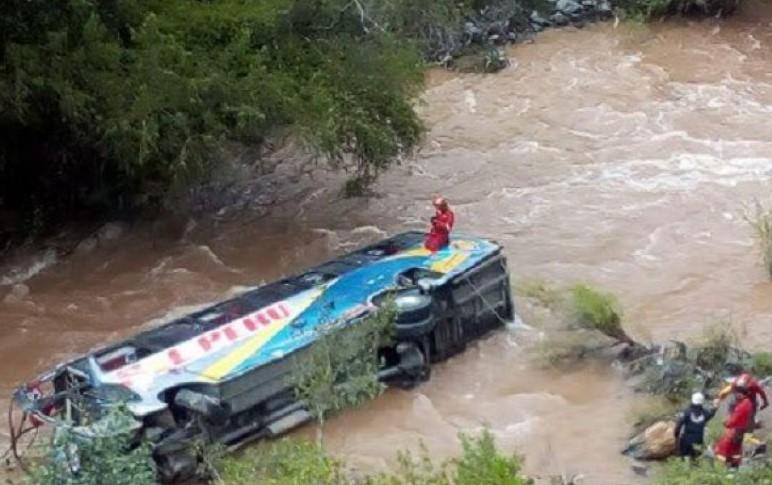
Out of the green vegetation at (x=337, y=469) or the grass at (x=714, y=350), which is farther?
the grass at (x=714, y=350)

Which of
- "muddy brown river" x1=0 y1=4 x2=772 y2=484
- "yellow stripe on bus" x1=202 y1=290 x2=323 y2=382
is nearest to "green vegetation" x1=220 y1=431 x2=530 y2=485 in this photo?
"yellow stripe on bus" x1=202 y1=290 x2=323 y2=382

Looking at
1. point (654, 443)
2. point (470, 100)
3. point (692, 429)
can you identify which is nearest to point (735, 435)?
point (692, 429)

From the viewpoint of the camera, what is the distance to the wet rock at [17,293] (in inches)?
627

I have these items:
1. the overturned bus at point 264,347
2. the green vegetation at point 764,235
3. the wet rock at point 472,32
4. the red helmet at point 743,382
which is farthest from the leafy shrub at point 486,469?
the wet rock at point 472,32

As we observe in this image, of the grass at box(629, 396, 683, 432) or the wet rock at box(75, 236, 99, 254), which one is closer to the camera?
the grass at box(629, 396, 683, 432)

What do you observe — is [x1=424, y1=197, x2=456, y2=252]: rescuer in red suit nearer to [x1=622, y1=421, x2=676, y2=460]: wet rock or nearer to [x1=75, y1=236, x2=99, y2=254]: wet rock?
[x1=622, y1=421, x2=676, y2=460]: wet rock

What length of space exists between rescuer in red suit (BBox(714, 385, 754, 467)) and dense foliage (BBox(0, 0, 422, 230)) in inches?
241

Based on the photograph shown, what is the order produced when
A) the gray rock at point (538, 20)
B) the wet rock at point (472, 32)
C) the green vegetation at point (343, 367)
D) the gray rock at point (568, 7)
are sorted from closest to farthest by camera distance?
the green vegetation at point (343, 367) < the wet rock at point (472, 32) < the gray rock at point (538, 20) < the gray rock at point (568, 7)

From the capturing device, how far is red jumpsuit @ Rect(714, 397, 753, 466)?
10.7m

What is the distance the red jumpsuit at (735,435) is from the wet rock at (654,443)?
2.04 ft

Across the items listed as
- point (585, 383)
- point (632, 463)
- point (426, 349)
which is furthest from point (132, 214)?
point (632, 463)

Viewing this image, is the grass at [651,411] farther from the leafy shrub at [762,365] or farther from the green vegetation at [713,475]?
the green vegetation at [713,475]

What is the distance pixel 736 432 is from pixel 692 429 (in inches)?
16.1

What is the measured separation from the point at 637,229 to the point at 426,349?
441cm
